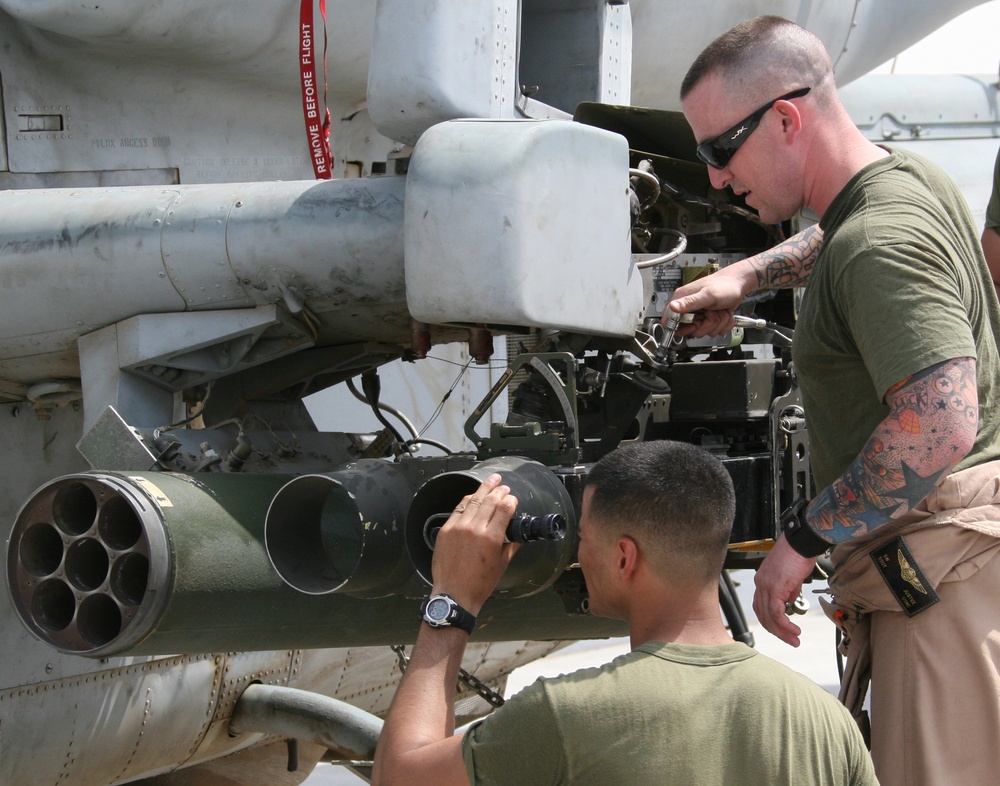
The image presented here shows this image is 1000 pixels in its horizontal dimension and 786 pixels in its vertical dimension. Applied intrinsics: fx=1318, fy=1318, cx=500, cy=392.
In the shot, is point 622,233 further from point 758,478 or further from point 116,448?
point 116,448

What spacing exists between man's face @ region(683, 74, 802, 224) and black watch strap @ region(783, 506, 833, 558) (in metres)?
0.59

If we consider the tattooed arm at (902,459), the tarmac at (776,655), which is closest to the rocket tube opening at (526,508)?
the tattooed arm at (902,459)

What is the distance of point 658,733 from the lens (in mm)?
1783

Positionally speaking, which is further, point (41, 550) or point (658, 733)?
point (41, 550)

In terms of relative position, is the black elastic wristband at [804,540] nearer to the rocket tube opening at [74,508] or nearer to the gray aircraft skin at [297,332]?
the gray aircraft skin at [297,332]

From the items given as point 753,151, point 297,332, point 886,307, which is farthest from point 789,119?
point 297,332

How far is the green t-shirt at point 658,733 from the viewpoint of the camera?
177cm

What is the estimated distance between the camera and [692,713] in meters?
1.80

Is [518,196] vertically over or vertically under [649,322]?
over

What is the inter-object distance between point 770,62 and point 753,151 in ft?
0.54

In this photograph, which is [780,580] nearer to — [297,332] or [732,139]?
[732,139]

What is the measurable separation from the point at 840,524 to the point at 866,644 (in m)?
0.39

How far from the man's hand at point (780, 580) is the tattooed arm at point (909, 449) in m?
0.10

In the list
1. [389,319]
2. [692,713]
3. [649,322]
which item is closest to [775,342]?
[649,322]
